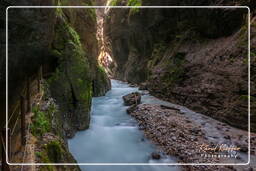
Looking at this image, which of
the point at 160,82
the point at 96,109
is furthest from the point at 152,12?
the point at 96,109

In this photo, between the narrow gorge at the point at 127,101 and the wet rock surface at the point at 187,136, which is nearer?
the narrow gorge at the point at 127,101

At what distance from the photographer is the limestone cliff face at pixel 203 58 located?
8695mm

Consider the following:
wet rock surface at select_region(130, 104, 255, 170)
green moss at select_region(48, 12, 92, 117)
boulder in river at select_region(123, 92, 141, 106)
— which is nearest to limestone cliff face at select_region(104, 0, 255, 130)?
wet rock surface at select_region(130, 104, 255, 170)

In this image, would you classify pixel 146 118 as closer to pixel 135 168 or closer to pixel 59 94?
pixel 135 168

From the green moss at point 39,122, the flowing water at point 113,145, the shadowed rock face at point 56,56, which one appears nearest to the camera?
the shadowed rock face at point 56,56

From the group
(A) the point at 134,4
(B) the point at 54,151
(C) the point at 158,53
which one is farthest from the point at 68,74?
(A) the point at 134,4

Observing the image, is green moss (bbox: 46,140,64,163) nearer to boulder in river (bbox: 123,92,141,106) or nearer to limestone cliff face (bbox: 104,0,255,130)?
limestone cliff face (bbox: 104,0,255,130)

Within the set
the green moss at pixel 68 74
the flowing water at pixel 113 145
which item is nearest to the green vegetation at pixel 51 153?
the flowing water at pixel 113 145

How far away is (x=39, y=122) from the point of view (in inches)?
192

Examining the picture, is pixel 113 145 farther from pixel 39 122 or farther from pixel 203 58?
pixel 203 58

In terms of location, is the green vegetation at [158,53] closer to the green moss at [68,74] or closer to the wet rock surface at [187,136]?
the wet rock surface at [187,136]

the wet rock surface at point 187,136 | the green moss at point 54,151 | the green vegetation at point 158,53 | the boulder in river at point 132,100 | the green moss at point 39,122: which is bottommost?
the wet rock surface at point 187,136

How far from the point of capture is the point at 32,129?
14.8ft

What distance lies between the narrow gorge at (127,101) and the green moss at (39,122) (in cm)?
3
